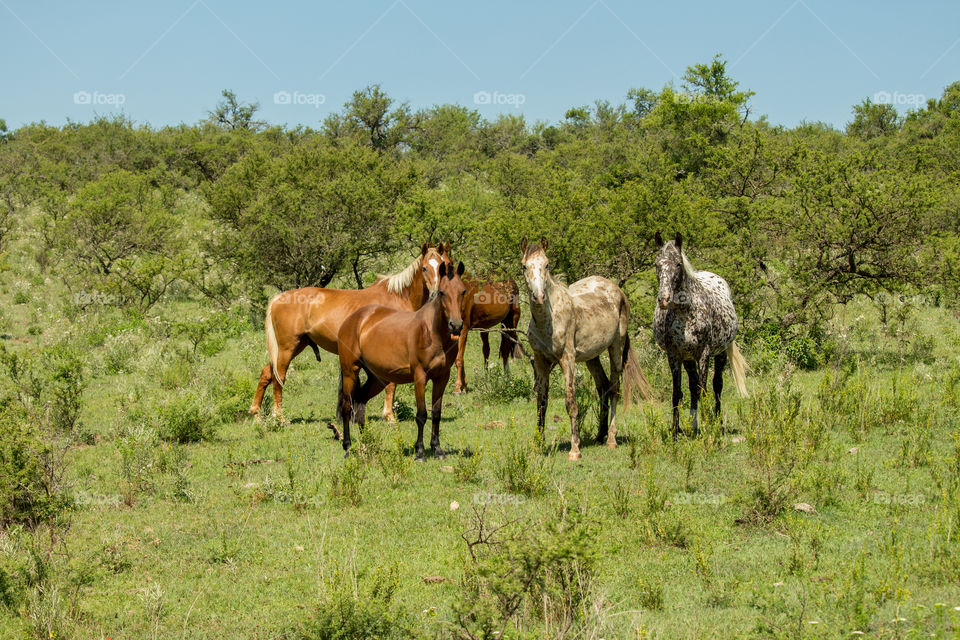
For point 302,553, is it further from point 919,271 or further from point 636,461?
point 919,271

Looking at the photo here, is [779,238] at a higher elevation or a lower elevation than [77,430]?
higher

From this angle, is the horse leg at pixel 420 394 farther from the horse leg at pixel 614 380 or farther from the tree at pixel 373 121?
the tree at pixel 373 121

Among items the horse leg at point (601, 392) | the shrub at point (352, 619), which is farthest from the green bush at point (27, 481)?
the horse leg at point (601, 392)

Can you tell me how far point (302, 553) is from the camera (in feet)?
21.1

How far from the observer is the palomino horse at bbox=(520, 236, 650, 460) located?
350 inches

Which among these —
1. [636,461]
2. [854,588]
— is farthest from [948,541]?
[636,461]

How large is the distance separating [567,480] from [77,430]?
21.3 feet

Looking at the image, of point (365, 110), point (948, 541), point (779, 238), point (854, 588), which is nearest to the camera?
point (854, 588)

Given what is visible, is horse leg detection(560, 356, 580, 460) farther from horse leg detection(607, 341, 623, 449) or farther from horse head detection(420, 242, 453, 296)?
horse head detection(420, 242, 453, 296)

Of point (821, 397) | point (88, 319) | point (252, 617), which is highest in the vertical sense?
point (88, 319)

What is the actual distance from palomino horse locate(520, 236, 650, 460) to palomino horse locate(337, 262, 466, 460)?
0.97 m

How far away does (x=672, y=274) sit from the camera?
8.86 meters

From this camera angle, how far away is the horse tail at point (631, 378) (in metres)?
10.1

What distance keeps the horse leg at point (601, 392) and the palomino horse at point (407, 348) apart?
2036 mm
